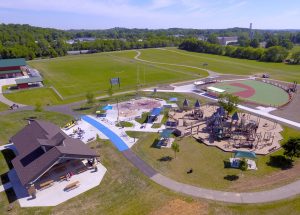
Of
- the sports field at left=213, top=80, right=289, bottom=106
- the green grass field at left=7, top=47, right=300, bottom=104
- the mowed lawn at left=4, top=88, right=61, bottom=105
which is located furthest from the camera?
the green grass field at left=7, top=47, right=300, bottom=104

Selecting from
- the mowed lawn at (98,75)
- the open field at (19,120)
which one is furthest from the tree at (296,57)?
the open field at (19,120)

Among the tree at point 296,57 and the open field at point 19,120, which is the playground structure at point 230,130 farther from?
the tree at point 296,57

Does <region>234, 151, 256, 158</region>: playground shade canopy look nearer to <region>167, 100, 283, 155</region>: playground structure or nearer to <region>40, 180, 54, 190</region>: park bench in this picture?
<region>167, 100, 283, 155</region>: playground structure

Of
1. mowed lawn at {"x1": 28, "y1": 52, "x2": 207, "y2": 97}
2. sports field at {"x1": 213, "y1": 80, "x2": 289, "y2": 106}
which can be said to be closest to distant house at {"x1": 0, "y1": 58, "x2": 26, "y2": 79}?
mowed lawn at {"x1": 28, "y1": 52, "x2": 207, "y2": 97}

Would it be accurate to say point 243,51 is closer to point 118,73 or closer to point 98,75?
point 118,73

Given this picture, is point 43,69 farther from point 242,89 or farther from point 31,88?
point 242,89
